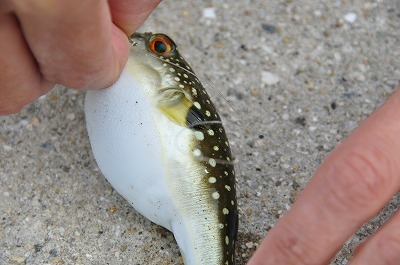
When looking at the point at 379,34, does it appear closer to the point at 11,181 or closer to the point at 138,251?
the point at 138,251

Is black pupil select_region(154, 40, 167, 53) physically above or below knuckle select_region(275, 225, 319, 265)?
below

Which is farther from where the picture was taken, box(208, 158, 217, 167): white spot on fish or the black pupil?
the black pupil

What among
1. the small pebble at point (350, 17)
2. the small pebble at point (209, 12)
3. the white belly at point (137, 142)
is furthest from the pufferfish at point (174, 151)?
the small pebble at point (350, 17)

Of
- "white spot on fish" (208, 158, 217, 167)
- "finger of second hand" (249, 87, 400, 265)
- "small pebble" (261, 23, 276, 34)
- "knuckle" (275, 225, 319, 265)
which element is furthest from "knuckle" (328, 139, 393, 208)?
"small pebble" (261, 23, 276, 34)

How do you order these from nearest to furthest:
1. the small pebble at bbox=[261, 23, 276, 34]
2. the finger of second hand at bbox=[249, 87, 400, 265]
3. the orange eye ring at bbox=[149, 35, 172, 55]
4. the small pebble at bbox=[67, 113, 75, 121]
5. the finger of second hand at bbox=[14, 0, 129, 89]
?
the finger of second hand at bbox=[14, 0, 129, 89] < the finger of second hand at bbox=[249, 87, 400, 265] < the orange eye ring at bbox=[149, 35, 172, 55] < the small pebble at bbox=[67, 113, 75, 121] < the small pebble at bbox=[261, 23, 276, 34]

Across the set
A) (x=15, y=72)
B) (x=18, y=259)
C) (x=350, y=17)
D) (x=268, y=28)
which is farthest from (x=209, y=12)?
(x=15, y=72)

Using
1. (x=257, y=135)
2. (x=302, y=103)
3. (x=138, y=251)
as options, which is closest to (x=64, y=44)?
(x=138, y=251)

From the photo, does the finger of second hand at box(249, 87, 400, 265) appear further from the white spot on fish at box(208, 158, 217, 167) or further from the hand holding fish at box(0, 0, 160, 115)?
the hand holding fish at box(0, 0, 160, 115)
